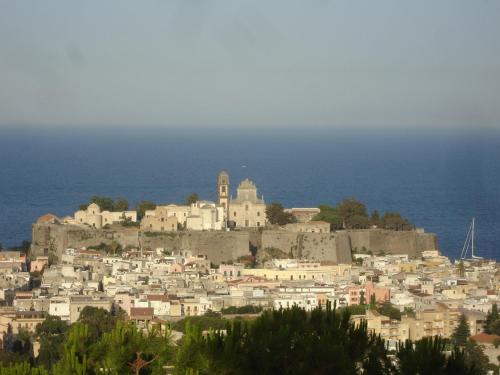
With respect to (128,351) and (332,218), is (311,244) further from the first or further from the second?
(128,351)

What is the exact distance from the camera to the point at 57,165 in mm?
79625

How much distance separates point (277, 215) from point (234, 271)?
169 inches

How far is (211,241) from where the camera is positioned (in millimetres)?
33469

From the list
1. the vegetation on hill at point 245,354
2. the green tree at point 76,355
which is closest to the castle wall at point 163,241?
the vegetation on hill at point 245,354

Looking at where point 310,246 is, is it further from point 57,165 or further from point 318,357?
point 57,165

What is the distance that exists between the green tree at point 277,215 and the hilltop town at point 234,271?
12cm

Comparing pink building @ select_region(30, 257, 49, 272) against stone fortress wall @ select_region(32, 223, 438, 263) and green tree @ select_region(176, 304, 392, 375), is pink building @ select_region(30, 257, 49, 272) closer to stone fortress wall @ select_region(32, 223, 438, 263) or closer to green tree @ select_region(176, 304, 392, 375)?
stone fortress wall @ select_region(32, 223, 438, 263)

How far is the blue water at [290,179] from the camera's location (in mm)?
49719

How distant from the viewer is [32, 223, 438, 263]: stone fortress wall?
109 ft

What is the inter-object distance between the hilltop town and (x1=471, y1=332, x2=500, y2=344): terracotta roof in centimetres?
3

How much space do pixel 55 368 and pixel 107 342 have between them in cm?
55

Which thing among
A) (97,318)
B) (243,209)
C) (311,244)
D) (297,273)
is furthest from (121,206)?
(97,318)

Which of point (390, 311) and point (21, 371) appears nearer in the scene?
point (21, 371)

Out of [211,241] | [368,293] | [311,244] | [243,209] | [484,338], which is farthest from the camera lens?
[243,209]
